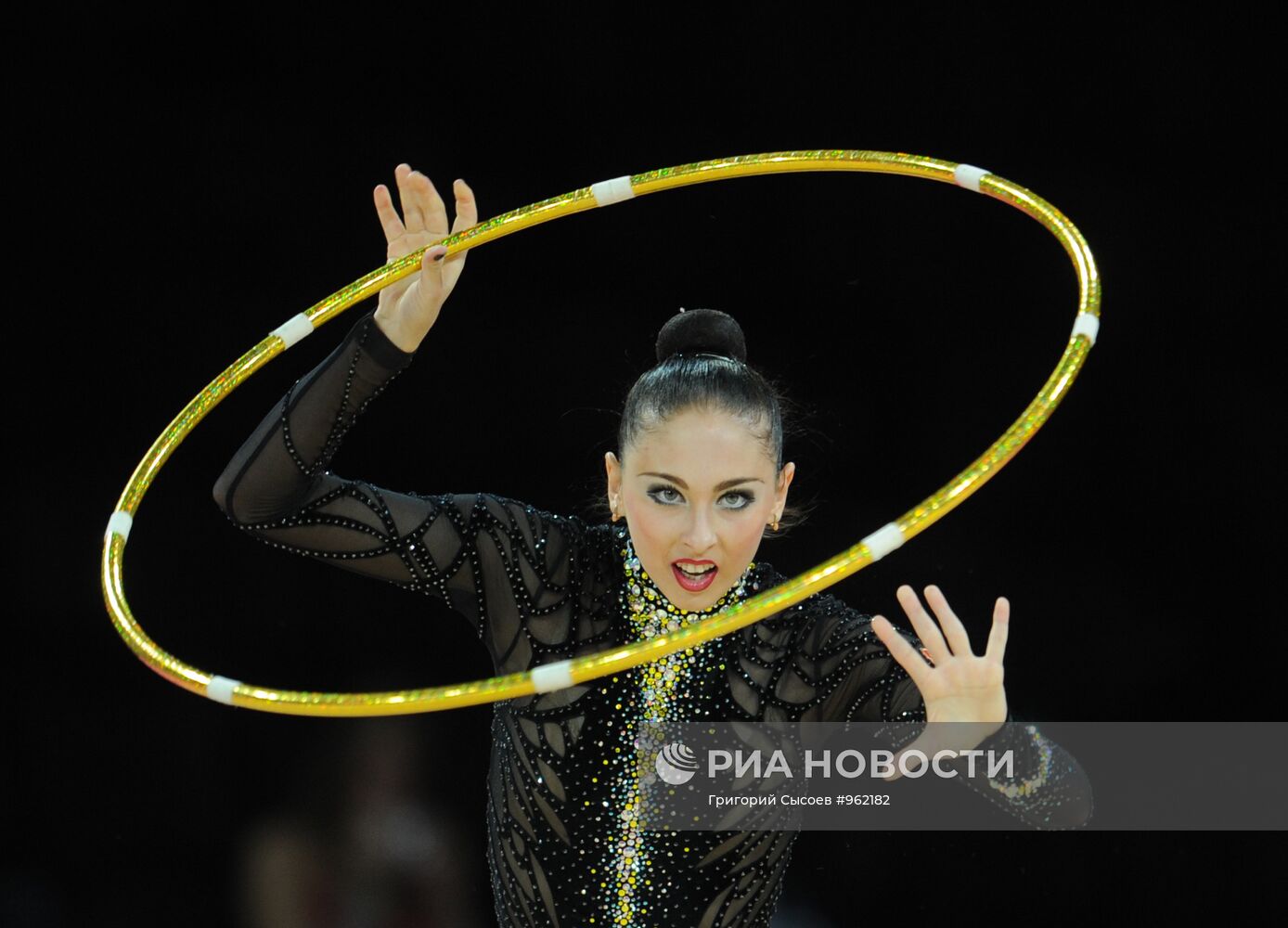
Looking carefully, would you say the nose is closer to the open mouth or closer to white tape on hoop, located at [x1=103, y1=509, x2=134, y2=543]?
the open mouth

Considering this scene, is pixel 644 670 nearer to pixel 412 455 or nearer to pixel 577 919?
pixel 577 919

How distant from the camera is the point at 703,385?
1954mm

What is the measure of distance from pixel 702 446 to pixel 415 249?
0.46m

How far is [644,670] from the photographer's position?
2010 millimetres

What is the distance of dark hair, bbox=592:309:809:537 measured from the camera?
195cm

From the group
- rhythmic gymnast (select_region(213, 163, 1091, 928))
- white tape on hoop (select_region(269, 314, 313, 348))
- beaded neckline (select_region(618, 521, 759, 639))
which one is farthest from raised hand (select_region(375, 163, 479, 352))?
beaded neckline (select_region(618, 521, 759, 639))

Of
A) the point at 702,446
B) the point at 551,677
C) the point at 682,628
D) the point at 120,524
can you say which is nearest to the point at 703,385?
the point at 702,446

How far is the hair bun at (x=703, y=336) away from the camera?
6.74 ft

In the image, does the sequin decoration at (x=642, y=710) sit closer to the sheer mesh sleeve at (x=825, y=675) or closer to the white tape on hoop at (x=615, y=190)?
the sheer mesh sleeve at (x=825, y=675)

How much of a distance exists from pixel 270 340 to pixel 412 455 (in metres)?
0.73

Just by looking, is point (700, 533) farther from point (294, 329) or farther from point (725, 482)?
point (294, 329)

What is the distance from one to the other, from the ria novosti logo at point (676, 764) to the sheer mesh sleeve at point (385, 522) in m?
0.20

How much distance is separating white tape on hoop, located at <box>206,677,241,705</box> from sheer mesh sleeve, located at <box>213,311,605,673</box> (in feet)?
0.66

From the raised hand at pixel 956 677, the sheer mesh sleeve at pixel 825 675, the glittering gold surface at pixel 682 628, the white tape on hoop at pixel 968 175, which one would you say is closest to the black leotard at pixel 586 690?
the sheer mesh sleeve at pixel 825 675
